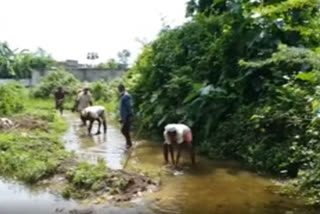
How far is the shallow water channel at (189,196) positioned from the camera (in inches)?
335

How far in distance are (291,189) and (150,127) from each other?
779 cm

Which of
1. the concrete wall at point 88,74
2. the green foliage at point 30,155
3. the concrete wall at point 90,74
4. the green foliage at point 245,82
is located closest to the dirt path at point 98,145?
the green foliage at point 30,155

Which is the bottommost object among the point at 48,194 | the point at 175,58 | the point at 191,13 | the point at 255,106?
the point at 48,194

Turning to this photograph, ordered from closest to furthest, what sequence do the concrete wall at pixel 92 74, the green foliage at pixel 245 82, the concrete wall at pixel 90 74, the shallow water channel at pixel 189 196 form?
the shallow water channel at pixel 189 196, the green foliage at pixel 245 82, the concrete wall at pixel 90 74, the concrete wall at pixel 92 74

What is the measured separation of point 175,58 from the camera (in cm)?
1766

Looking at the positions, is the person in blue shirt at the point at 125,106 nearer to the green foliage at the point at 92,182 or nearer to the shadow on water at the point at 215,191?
the shadow on water at the point at 215,191

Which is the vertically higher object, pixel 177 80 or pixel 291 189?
pixel 177 80

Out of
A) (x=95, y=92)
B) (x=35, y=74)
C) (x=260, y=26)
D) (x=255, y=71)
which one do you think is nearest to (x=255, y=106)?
(x=255, y=71)

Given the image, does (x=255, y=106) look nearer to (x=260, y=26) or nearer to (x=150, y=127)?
(x=260, y=26)

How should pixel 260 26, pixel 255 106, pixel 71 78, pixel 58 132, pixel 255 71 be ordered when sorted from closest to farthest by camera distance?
1. pixel 255 106
2. pixel 255 71
3. pixel 260 26
4. pixel 58 132
5. pixel 71 78

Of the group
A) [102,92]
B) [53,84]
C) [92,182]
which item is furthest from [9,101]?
[92,182]

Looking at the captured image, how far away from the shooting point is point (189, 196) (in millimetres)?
9359

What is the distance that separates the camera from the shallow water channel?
8500 millimetres

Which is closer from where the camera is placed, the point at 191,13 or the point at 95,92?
the point at 191,13
